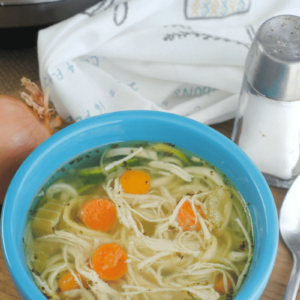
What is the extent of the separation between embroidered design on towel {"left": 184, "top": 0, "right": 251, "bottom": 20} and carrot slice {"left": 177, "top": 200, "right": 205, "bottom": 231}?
1.86 feet

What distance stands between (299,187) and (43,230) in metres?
0.56

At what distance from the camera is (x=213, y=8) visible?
1098 mm

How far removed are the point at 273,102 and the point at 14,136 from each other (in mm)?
535

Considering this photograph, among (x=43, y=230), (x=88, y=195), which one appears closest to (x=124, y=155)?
(x=88, y=195)

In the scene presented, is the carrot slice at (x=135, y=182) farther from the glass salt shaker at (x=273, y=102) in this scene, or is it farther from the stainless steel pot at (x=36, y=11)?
the stainless steel pot at (x=36, y=11)

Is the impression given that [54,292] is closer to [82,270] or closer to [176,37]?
[82,270]

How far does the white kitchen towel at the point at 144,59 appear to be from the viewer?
99 cm

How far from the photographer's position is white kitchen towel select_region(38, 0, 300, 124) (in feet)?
3.26

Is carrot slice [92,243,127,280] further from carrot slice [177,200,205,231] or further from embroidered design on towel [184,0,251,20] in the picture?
embroidered design on towel [184,0,251,20]

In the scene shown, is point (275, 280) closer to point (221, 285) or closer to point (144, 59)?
point (221, 285)

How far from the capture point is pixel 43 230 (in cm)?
76

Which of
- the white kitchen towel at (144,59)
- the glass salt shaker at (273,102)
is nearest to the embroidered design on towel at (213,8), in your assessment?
the white kitchen towel at (144,59)

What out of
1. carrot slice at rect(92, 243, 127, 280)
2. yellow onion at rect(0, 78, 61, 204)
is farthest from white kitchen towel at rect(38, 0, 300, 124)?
carrot slice at rect(92, 243, 127, 280)

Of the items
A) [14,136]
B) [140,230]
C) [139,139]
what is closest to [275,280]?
[140,230]
